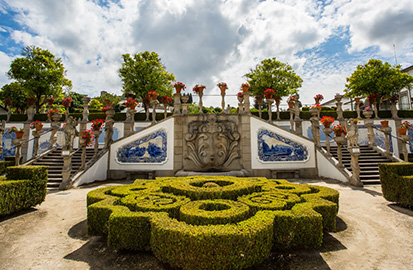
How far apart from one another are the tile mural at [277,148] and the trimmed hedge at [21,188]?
9.43 metres

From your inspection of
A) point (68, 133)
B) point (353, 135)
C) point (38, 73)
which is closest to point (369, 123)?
point (353, 135)

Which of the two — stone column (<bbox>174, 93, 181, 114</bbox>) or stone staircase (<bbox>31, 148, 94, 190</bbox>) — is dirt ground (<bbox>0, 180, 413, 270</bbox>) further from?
stone column (<bbox>174, 93, 181, 114</bbox>)

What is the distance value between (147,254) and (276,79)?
27.9m

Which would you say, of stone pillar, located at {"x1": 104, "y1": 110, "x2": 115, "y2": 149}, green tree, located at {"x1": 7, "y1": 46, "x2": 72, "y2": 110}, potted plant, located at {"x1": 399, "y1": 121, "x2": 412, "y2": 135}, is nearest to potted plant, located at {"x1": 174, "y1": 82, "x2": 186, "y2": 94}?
stone pillar, located at {"x1": 104, "y1": 110, "x2": 115, "y2": 149}

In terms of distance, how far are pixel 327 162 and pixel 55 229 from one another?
11.4 metres

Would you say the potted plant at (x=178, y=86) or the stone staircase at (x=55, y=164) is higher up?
the potted plant at (x=178, y=86)

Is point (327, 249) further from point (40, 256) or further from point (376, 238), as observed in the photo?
point (40, 256)

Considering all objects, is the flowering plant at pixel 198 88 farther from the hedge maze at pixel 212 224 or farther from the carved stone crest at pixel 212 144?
the hedge maze at pixel 212 224

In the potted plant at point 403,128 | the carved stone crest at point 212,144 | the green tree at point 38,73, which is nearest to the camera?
the potted plant at point 403,128

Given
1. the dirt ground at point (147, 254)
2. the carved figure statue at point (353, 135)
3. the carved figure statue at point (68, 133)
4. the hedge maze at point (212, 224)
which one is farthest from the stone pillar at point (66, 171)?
the carved figure statue at point (353, 135)

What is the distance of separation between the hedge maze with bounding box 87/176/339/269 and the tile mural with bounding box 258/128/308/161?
6578mm

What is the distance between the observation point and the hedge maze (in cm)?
259

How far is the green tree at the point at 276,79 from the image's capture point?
90.8ft

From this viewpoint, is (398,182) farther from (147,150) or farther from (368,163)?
(147,150)
